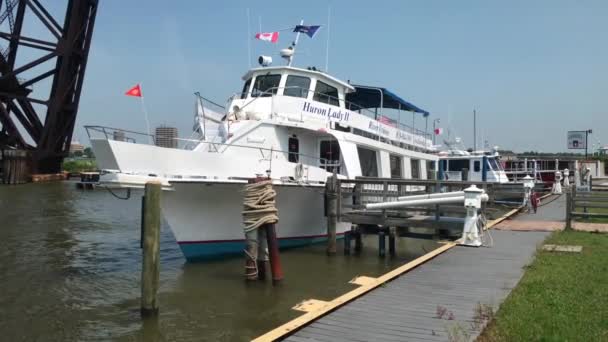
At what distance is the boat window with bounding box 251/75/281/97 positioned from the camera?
14758 mm

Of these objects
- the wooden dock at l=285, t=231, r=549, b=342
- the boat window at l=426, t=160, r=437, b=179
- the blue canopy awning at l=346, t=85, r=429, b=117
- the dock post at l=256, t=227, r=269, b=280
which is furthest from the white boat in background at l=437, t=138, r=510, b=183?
the wooden dock at l=285, t=231, r=549, b=342

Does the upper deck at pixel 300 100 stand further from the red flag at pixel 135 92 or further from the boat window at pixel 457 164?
the boat window at pixel 457 164

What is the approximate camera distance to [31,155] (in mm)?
38375

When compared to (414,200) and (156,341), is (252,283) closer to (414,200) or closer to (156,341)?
(156,341)

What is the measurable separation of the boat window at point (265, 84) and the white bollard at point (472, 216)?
22.6 feet

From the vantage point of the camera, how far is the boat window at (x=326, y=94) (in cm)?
1501

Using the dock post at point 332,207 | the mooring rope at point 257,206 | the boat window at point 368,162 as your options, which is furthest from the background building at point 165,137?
the boat window at point 368,162

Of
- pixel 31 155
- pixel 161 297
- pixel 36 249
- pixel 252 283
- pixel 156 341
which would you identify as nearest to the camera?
pixel 156 341

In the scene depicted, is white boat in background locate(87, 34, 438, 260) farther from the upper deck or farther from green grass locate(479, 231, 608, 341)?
green grass locate(479, 231, 608, 341)

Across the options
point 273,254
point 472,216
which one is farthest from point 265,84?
point 472,216

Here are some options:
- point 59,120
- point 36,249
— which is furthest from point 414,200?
point 59,120

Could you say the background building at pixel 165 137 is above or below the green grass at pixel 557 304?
above

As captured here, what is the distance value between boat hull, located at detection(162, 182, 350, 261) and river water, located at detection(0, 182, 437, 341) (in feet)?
1.19

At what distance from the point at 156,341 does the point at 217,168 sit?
14.9ft
